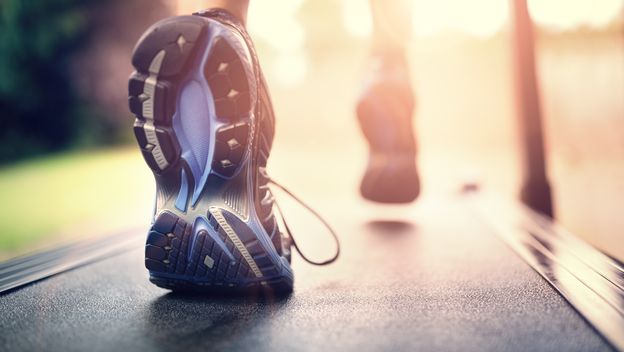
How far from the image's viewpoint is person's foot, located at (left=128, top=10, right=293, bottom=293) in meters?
0.77

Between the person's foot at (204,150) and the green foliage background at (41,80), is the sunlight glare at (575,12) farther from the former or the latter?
the green foliage background at (41,80)

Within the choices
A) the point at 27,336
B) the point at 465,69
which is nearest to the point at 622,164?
the point at 27,336

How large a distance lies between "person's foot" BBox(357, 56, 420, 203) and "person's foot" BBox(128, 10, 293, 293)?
649 mm

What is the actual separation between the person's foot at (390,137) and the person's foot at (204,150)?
65cm

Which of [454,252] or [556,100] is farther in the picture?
[556,100]

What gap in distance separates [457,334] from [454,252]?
54 cm

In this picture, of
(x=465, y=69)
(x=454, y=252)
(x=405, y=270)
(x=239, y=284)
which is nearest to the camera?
(x=239, y=284)

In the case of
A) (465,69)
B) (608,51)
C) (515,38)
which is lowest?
(465,69)

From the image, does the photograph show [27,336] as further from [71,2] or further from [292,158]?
[71,2]

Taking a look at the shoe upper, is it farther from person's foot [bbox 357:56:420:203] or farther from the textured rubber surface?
person's foot [bbox 357:56:420:203]

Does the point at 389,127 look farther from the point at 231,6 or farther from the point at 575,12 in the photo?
the point at 575,12

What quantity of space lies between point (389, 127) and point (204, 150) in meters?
0.73

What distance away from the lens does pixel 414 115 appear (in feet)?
4.84

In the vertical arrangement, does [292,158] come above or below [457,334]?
below
